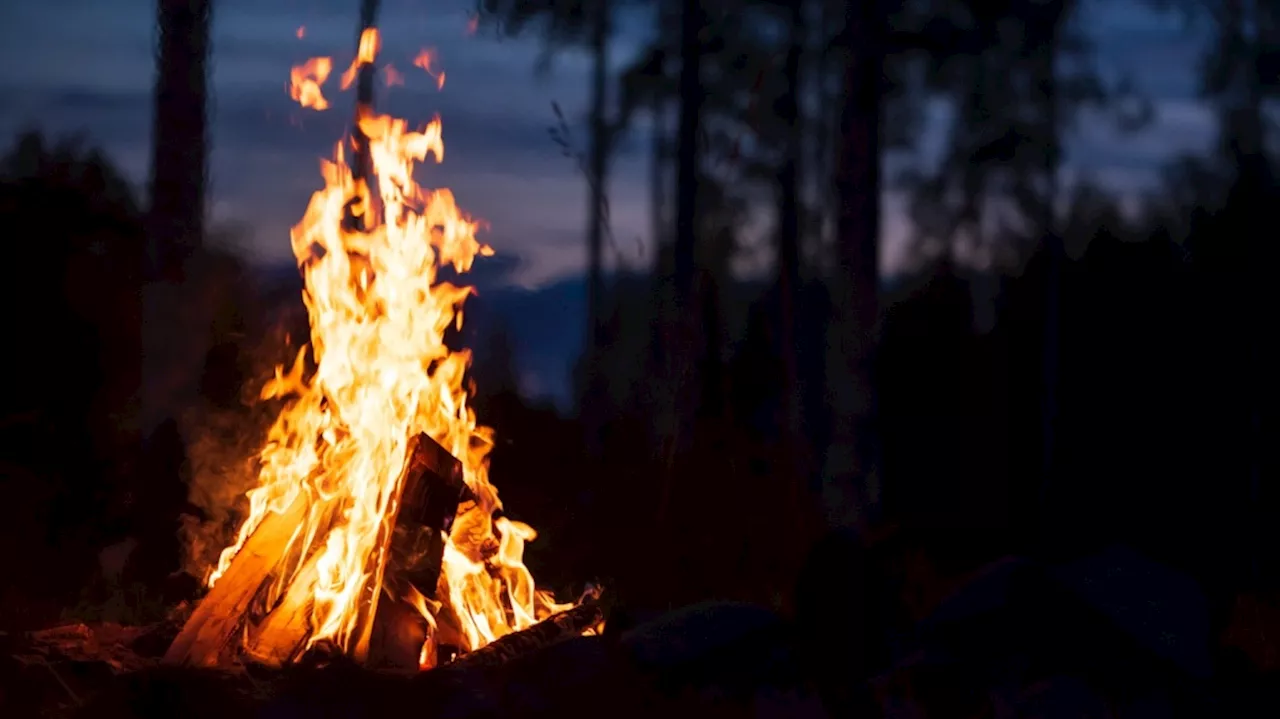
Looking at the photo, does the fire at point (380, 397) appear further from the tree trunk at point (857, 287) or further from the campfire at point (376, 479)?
the tree trunk at point (857, 287)

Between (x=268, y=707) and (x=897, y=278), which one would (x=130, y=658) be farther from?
(x=897, y=278)

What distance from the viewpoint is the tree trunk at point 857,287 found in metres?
10.2

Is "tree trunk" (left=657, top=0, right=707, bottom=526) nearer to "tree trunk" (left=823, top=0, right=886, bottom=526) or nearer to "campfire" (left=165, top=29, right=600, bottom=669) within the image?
"tree trunk" (left=823, top=0, right=886, bottom=526)

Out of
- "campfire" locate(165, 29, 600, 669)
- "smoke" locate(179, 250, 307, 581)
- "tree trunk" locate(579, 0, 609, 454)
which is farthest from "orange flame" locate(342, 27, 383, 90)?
"tree trunk" locate(579, 0, 609, 454)

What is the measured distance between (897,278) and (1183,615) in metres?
24.2

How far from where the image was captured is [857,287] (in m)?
10.2

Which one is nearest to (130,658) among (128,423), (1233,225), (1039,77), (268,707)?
(268,707)

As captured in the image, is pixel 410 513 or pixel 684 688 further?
pixel 410 513

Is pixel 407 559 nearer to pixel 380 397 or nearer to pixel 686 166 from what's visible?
pixel 380 397

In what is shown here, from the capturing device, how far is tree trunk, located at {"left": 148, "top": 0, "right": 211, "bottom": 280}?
1078 centimetres

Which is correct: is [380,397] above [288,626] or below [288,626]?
above

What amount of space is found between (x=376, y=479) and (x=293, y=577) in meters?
0.70

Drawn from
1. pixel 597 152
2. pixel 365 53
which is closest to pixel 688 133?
pixel 597 152

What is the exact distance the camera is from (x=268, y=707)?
20.2 ft
